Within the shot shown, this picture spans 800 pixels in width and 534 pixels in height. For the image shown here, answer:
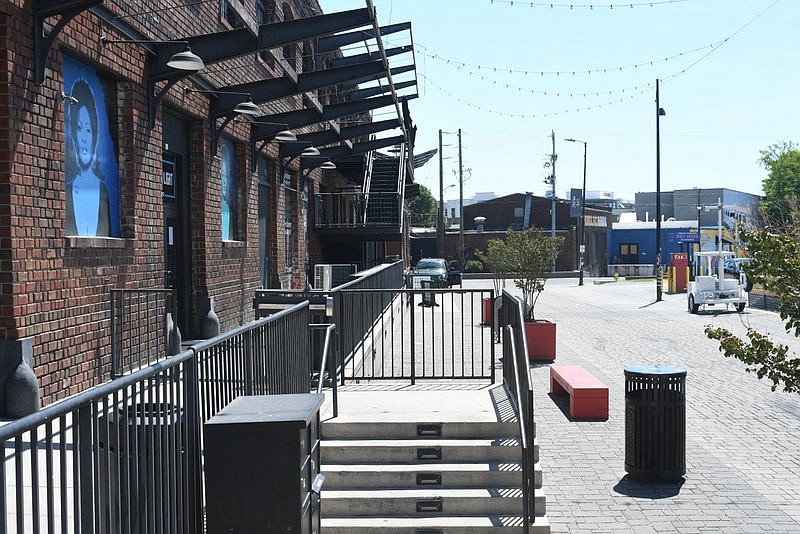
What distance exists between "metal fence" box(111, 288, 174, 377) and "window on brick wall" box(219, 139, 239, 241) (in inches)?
176

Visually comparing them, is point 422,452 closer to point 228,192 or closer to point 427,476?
point 427,476

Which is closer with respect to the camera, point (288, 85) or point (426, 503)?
point (426, 503)

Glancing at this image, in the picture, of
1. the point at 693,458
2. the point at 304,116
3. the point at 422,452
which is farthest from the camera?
the point at 304,116

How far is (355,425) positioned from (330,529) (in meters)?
1.30

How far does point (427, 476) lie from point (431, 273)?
3102cm

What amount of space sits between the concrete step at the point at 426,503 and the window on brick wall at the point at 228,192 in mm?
8417

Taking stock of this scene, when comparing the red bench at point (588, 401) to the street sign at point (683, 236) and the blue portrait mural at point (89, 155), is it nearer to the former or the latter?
the blue portrait mural at point (89, 155)

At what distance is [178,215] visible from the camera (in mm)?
13180

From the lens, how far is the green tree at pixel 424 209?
4274 inches

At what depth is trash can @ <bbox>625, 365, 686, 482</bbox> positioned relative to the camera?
795 centimetres

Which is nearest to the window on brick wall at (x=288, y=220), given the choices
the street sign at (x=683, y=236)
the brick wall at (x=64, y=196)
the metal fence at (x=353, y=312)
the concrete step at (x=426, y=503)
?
the metal fence at (x=353, y=312)

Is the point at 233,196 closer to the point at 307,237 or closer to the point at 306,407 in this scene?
the point at 307,237

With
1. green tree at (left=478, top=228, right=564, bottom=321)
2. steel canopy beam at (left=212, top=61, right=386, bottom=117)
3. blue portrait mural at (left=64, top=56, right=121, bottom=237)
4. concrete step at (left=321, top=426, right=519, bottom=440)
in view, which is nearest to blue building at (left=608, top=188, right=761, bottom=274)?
green tree at (left=478, top=228, right=564, bottom=321)

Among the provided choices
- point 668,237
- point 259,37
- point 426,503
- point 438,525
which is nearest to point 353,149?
point 259,37
